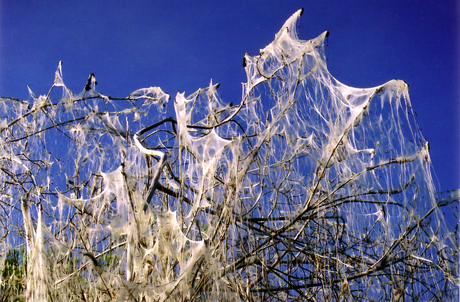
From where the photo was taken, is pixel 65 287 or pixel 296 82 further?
pixel 296 82

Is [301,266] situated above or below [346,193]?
below

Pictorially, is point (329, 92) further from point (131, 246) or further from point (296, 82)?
point (131, 246)

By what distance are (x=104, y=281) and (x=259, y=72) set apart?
213cm

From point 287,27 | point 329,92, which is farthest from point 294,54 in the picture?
point 329,92

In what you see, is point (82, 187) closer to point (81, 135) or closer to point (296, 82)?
point (81, 135)

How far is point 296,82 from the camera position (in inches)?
130

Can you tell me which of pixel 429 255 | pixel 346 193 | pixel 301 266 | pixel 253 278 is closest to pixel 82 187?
pixel 253 278

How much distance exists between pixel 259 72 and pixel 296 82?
36 cm

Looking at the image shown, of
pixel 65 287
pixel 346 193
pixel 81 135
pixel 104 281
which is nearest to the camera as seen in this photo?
pixel 104 281

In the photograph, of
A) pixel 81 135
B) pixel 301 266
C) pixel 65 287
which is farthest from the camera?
pixel 81 135

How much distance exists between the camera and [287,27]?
347cm

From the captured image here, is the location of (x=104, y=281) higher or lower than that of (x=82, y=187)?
lower

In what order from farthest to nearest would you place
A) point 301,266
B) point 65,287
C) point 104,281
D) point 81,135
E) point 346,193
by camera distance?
point 81,135
point 301,266
point 346,193
point 65,287
point 104,281

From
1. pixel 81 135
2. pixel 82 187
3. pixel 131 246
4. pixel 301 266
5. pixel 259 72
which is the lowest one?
pixel 131 246
